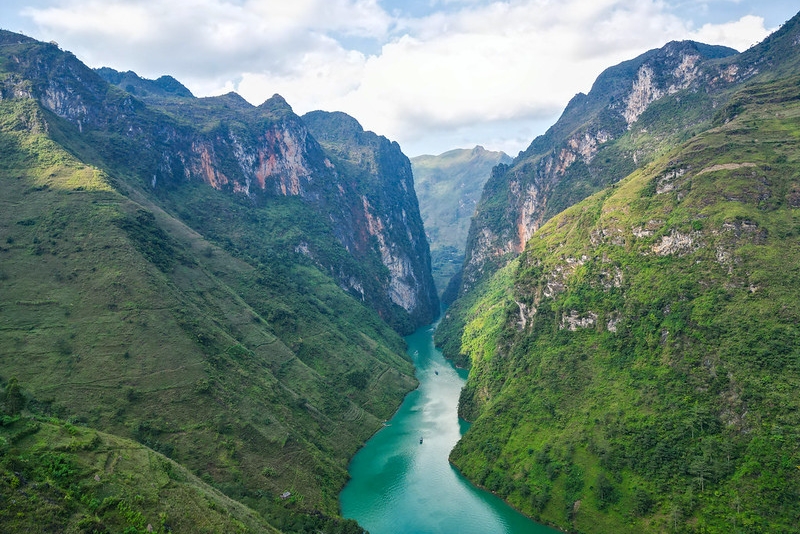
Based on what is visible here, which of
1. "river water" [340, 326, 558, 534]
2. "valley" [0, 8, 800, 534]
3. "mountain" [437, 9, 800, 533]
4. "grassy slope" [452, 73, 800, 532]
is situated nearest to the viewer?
"valley" [0, 8, 800, 534]

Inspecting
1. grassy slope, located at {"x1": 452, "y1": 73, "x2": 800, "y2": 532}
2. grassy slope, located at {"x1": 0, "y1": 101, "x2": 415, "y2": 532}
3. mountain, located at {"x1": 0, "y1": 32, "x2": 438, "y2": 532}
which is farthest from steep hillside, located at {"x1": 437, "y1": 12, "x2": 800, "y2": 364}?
grassy slope, located at {"x1": 0, "y1": 101, "x2": 415, "y2": 532}

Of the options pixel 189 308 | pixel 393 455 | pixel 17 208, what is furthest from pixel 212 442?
pixel 17 208

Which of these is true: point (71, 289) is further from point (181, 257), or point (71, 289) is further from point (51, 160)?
point (51, 160)

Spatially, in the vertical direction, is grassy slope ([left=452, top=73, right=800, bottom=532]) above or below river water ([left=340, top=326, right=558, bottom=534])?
above

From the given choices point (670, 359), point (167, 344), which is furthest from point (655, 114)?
point (167, 344)

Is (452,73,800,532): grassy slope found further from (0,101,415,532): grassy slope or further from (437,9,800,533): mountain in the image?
(0,101,415,532): grassy slope

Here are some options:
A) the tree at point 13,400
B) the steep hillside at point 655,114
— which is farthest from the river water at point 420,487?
the steep hillside at point 655,114

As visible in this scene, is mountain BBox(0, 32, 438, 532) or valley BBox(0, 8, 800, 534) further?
mountain BBox(0, 32, 438, 532)
